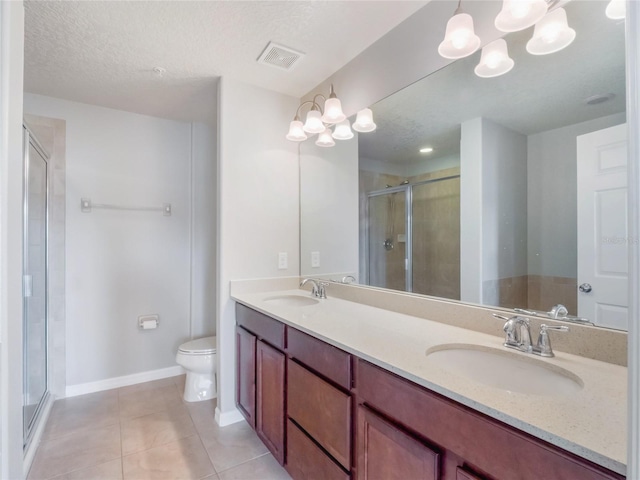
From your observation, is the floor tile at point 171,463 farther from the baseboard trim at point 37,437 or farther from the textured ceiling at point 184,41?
the textured ceiling at point 184,41

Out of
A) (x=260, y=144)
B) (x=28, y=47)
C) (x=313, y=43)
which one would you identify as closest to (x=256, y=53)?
(x=313, y=43)

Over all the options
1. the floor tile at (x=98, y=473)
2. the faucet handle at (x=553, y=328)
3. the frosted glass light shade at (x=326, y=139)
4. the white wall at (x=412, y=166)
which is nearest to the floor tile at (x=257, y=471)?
the floor tile at (x=98, y=473)

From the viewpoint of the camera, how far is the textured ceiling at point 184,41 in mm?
1515

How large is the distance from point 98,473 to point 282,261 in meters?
1.57

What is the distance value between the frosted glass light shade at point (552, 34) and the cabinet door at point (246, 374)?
190cm

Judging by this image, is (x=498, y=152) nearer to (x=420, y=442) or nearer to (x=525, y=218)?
(x=525, y=218)

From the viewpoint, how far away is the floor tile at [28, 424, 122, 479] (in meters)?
1.67

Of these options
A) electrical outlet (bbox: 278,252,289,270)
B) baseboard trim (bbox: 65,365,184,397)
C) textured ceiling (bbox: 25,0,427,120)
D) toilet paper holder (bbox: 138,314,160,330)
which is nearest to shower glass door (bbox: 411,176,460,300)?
textured ceiling (bbox: 25,0,427,120)

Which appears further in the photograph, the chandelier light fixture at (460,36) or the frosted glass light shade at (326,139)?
the frosted glass light shade at (326,139)

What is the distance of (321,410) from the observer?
4.16ft

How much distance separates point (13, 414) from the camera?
949mm

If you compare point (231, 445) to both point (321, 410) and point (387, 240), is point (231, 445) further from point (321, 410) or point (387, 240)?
point (387, 240)

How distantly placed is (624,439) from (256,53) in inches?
86.3

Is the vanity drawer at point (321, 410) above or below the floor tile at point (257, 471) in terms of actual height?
above
